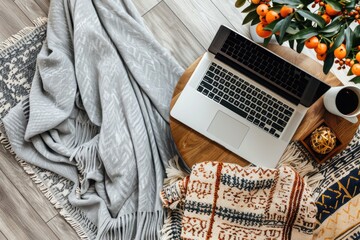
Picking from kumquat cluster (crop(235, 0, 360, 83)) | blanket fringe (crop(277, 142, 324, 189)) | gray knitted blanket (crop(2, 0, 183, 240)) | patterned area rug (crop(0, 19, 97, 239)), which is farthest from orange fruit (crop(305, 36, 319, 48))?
patterned area rug (crop(0, 19, 97, 239))

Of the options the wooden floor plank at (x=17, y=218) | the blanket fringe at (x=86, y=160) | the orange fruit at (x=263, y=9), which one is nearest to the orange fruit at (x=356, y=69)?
the orange fruit at (x=263, y=9)

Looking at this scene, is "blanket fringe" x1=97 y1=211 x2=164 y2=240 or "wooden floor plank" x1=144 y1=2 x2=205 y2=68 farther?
"wooden floor plank" x1=144 y1=2 x2=205 y2=68

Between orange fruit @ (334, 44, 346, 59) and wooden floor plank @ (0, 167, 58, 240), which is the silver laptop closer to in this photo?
orange fruit @ (334, 44, 346, 59)

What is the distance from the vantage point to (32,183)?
1384 mm

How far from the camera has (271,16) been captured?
0.91m

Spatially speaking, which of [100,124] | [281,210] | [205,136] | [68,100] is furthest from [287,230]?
[68,100]

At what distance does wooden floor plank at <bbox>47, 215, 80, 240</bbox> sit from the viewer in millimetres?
1371

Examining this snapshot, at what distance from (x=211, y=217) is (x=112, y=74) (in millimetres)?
519

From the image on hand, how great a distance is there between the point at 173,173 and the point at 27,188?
48cm

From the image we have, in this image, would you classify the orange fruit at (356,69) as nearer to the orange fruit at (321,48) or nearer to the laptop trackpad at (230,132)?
the orange fruit at (321,48)

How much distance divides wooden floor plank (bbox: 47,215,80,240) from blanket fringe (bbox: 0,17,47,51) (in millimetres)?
590

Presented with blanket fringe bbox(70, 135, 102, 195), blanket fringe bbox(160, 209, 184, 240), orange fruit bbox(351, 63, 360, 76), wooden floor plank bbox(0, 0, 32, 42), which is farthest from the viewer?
wooden floor plank bbox(0, 0, 32, 42)

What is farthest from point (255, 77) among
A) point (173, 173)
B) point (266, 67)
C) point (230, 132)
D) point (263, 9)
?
point (173, 173)

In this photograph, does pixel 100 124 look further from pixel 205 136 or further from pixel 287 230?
pixel 287 230
